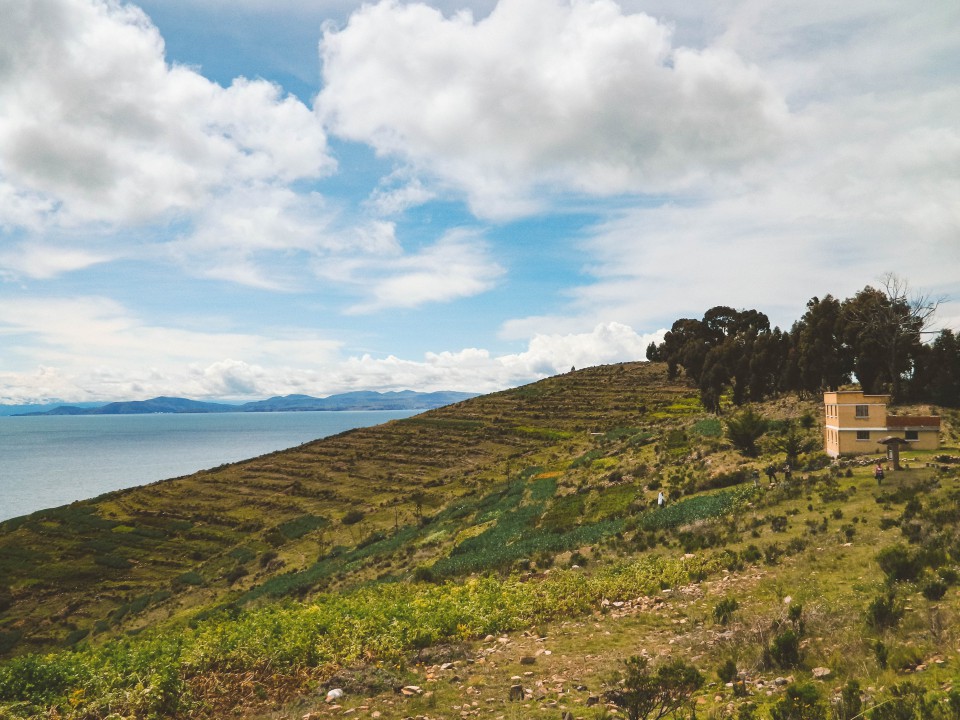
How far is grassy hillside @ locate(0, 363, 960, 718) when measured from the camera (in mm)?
10344

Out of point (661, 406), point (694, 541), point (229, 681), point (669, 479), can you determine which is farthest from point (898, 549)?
point (661, 406)

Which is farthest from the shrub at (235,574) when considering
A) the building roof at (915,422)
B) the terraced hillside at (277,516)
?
the building roof at (915,422)

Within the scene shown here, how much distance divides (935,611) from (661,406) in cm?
10008

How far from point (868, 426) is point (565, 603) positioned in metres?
31.6

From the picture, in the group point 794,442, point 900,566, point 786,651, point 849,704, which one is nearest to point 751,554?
point 900,566

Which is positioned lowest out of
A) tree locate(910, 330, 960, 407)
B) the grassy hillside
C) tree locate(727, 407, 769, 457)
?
the grassy hillside

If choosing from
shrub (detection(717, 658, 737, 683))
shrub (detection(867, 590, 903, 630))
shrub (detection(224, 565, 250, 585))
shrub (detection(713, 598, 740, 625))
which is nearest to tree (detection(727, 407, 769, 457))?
shrub (detection(713, 598, 740, 625))

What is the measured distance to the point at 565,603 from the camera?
16656 mm

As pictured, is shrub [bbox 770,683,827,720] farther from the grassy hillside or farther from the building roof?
the building roof

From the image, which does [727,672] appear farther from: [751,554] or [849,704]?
[751,554]

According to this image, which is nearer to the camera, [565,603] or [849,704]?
[849,704]

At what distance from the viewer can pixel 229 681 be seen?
39.2 ft

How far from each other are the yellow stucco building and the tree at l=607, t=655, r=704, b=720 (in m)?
34.1

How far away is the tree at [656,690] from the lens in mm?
8102
